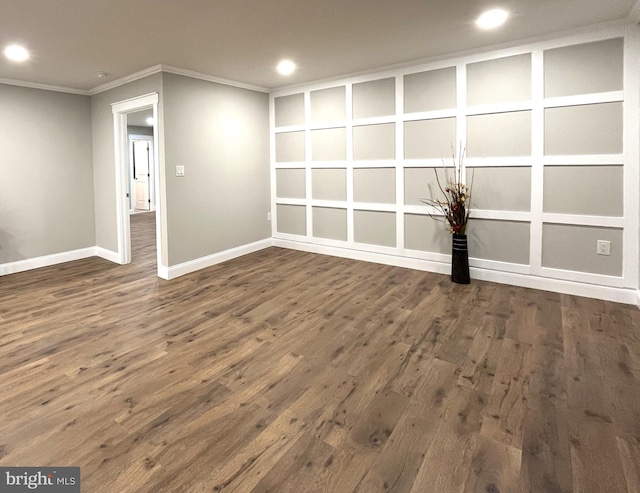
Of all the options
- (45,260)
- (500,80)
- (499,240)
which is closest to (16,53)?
(45,260)

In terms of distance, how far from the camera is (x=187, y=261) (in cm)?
461

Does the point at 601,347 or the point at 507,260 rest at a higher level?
the point at 507,260

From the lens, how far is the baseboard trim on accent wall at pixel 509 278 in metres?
3.45

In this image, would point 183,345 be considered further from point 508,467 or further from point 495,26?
point 495,26

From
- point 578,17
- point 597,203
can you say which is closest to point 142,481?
point 597,203

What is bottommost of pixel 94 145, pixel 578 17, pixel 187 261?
pixel 187 261

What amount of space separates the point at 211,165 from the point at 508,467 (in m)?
4.35

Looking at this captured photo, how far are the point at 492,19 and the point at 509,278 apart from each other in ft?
7.93

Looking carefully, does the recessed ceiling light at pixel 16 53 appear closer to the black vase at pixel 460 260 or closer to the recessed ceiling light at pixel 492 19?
the recessed ceiling light at pixel 492 19

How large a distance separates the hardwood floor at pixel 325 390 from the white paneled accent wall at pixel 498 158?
0.51m

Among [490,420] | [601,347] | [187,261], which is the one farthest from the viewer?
[187,261]

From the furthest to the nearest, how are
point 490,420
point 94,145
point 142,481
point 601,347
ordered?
1. point 94,145
2. point 601,347
3. point 490,420
4. point 142,481

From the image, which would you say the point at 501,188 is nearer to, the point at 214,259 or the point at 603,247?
the point at 603,247

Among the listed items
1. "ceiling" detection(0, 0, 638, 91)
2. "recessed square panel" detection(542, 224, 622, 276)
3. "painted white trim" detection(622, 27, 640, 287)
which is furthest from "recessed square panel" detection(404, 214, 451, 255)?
"ceiling" detection(0, 0, 638, 91)
